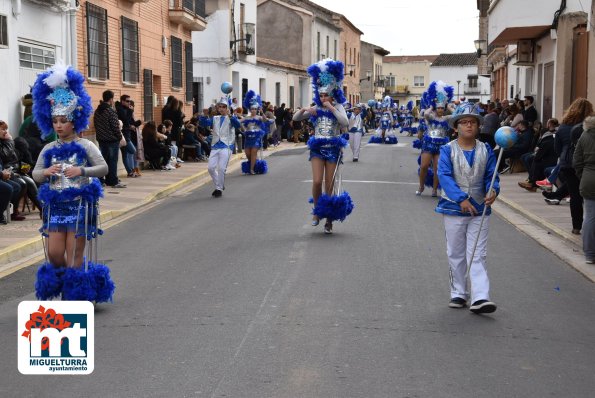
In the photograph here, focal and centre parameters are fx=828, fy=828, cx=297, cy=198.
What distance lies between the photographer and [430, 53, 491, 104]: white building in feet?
322

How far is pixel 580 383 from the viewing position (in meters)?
5.18

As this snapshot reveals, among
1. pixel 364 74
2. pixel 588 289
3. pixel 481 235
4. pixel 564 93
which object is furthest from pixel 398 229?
pixel 364 74

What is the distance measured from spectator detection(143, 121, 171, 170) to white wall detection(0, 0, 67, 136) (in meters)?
4.22

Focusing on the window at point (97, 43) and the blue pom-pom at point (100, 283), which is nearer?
the blue pom-pom at point (100, 283)

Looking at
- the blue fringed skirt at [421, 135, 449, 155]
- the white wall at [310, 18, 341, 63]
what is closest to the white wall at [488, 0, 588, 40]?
the blue fringed skirt at [421, 135, 449, 155]

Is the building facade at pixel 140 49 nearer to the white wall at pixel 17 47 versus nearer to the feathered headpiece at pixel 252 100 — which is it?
the white wall at pixel 17 47

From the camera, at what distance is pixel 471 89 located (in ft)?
323

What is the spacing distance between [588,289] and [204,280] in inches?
147

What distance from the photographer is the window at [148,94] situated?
2319 cm

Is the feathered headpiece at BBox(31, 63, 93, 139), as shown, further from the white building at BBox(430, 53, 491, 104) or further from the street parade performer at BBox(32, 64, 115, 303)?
the white building at BBox(430, 53, 491, 104)

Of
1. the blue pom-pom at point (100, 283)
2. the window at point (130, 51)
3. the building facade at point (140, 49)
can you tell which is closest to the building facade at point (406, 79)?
the building facade at point (140, 49)

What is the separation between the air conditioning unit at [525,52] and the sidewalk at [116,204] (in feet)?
30.8

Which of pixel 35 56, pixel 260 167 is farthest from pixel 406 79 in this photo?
pixel 35 56

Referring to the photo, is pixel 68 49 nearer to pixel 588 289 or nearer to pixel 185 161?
pixel 185 161
